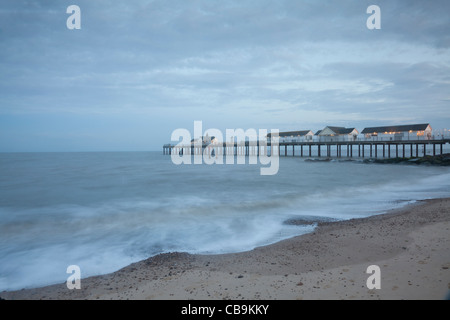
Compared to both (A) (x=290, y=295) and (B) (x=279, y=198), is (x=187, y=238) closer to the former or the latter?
(A) (x=290, y=295)

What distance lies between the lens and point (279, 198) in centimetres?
1388

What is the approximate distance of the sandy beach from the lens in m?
3.92

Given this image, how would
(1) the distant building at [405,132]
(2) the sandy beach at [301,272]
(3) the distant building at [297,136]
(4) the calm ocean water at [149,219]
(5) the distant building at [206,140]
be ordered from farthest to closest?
1. (5) the distant building at [206,140]
2. (3) the distant building at [297,136]
3. (1) the distant building at [405,132]
4. (4) the calm ocean water at [149,219]
5. (2) the sandy beach at [301,272]

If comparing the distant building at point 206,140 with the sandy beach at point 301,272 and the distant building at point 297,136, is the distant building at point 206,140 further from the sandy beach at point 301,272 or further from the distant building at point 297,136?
the sandy beach at point 301,272

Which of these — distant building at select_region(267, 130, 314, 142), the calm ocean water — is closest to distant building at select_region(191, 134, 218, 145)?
distant building at select_region(267, 130, 314, 142)

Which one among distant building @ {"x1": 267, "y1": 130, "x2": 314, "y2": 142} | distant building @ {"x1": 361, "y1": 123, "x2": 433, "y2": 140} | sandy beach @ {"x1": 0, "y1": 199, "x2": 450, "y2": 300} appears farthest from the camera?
distant building @ {"x1": 267, "y1": 130, "x2": 314, "y2": 142}

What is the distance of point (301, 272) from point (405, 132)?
42354mm

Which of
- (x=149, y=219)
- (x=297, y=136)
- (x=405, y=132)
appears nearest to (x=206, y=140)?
(x=297, y=136)

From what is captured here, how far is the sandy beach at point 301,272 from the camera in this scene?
12.8ft

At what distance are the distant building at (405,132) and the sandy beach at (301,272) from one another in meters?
31.6

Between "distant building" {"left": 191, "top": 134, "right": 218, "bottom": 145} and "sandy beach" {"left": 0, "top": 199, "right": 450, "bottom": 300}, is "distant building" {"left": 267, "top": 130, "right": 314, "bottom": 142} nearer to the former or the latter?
"distant building" {"left": 191, "top": 134, "right": 218, "bottom": 145}

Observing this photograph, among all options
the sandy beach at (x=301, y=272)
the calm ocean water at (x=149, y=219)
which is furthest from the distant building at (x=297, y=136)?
the sandy beach at (x=301, y=272)

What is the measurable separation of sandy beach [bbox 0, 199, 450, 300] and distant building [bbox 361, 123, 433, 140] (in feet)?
104

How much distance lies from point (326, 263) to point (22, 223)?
34.3 ft
